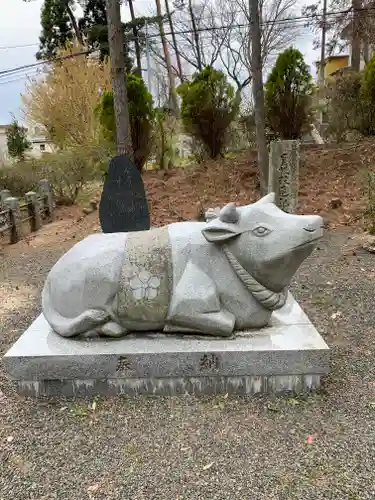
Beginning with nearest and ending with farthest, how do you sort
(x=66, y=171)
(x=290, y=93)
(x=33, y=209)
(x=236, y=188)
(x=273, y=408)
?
(x=273, y=408), (x=236, y=188), (x=290, y=93), (x=33, y=209), (x=66, y=171)

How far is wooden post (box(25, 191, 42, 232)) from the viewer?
37.3 ft

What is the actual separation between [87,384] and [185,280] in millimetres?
1025

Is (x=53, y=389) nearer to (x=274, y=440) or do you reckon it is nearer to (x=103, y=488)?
(x=103, y=488)

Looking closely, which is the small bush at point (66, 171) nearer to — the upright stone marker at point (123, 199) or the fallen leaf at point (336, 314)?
the upright stone marker at point (123, 199)

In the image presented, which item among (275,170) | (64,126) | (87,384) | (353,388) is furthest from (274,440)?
(64,126)

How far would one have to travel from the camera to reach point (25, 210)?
1205 cm

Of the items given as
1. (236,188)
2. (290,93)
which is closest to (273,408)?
(236,188)

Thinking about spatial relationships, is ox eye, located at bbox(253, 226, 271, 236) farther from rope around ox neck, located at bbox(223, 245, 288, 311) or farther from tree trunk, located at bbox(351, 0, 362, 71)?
tree trunk, located at bbox(351, 0, 362, 71)

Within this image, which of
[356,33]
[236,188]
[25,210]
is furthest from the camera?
[356,33]

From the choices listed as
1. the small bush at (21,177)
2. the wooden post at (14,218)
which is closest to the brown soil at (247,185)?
the wooden post at (14,218)

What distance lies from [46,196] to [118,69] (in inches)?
205

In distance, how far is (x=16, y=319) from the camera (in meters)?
5.00

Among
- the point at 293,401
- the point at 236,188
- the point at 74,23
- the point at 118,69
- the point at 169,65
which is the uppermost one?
the point at 74,23

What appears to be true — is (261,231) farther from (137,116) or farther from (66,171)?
(66,171)
